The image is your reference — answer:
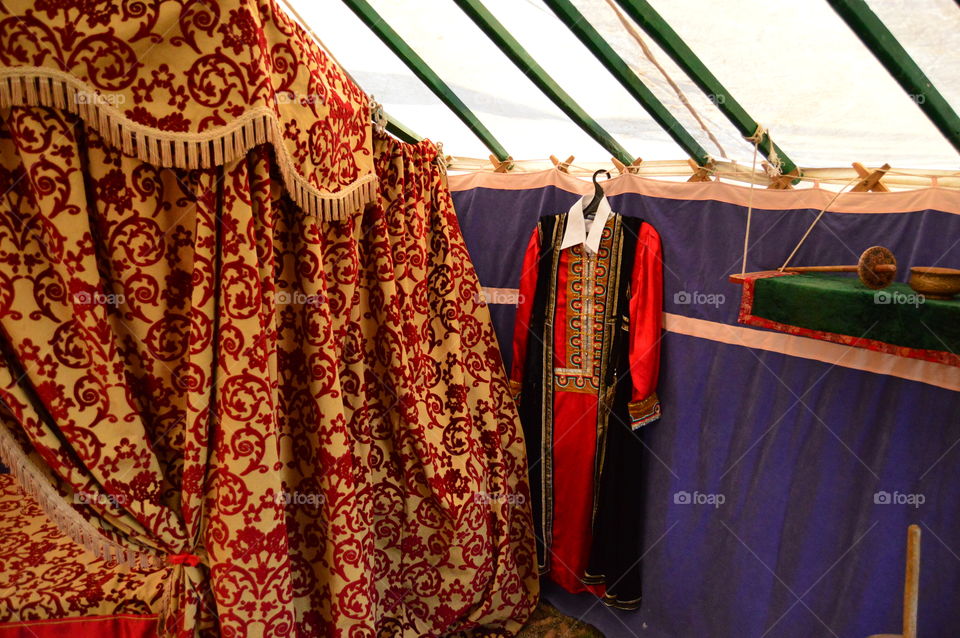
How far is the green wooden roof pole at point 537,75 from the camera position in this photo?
182 cm

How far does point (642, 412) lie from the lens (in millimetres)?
2111

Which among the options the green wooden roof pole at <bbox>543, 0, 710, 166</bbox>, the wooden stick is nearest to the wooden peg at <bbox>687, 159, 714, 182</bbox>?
the green wooden roof pole at <bbox>543, 0, 710, 166</bbox>

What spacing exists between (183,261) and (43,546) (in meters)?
1.02

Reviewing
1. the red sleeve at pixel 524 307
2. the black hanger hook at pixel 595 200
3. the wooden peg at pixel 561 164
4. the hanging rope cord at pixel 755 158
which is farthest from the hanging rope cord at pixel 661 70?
the red sleeve at pixel 524 307

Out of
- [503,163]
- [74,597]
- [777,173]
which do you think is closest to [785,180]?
[777,173]

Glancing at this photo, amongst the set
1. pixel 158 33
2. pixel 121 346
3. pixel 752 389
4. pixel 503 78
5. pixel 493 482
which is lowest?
pixel 493 482

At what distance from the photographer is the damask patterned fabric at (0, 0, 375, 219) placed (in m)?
1.08

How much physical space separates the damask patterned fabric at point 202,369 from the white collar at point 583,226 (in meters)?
0.71

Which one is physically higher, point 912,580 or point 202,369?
point 202,369

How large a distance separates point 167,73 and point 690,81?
1373 mm

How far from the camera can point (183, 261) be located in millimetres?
1323

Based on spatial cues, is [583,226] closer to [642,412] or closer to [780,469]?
[642,412]

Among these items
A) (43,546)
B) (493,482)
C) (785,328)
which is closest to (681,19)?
(785,328)

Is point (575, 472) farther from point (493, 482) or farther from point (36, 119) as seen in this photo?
point (36, 119)
